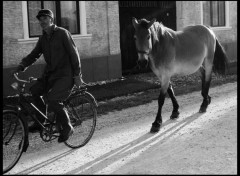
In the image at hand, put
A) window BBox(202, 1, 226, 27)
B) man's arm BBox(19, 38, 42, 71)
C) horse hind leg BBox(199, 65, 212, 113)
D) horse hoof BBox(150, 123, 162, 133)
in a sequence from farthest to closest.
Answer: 1. window BBox(202, 1, 226, 27)
2. horse hind leg BBox(199, 65, 212, 113)
3. horse hoof BBox(150, 123, 162, 133)
4. man's arm BBox(19, 38, 42, 71)

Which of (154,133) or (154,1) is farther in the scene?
(154,1)

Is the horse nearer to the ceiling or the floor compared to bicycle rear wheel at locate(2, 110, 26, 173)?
nearer to the ceiling

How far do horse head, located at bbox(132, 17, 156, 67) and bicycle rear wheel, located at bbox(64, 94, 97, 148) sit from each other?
1.05 meters

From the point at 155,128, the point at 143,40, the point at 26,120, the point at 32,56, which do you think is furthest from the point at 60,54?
the point at 155,128

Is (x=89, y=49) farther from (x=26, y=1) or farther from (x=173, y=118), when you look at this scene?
(x=173, y=118)

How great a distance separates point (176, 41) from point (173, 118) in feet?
4.83

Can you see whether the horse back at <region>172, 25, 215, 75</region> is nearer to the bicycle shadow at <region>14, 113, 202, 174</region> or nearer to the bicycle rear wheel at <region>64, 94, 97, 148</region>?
the bicycle shadow at <region>14, 113, 202, 174</region>

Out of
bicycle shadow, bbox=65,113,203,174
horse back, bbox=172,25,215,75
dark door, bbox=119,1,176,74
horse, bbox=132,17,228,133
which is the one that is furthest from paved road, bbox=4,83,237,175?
dark door, bbox=119,1,176,74

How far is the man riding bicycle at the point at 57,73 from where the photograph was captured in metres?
5.49

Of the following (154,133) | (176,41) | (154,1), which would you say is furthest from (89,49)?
→ (154,133)

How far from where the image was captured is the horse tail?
356 inches

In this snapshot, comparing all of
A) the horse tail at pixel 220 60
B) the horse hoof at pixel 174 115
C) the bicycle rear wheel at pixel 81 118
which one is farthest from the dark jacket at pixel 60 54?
the horse tail at pixel 220 60

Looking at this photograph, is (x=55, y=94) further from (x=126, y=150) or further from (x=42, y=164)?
(x=126, y=150)

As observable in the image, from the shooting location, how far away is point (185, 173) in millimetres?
4660
